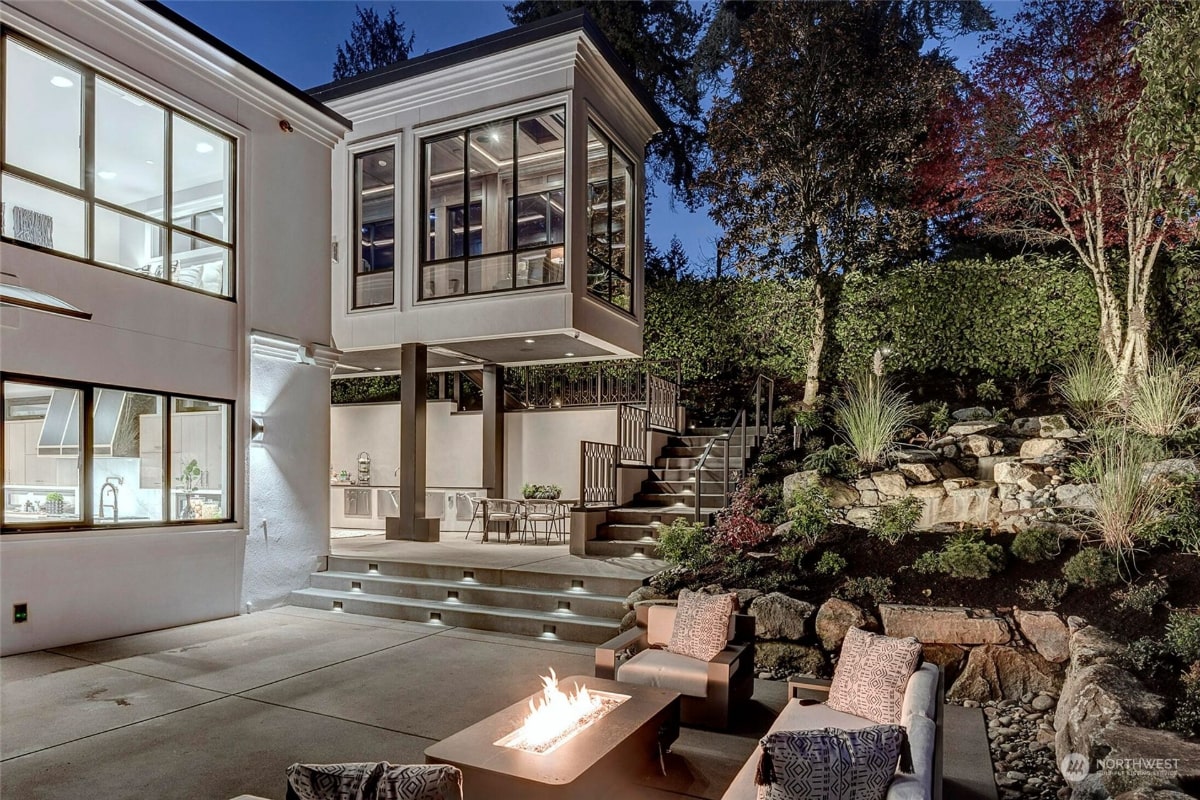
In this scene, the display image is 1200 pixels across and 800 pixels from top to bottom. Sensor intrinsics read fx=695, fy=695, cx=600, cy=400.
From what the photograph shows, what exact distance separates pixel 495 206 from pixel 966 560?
875 cm

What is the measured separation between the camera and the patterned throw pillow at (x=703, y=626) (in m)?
4.67

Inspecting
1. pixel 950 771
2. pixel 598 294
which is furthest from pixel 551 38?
pixel 950 771

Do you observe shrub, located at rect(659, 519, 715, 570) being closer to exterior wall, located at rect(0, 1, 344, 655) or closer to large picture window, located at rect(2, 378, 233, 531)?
exterior wall, located at rect(0, 1, 344, 655)

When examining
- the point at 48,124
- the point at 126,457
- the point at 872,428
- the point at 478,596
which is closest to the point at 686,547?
the point at 478,596

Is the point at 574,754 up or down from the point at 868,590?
down

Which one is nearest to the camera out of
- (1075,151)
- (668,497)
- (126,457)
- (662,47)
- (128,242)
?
(126,457)

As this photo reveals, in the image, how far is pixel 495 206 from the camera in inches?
452

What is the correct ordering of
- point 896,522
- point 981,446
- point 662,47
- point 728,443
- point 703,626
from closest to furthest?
point 703,626
point 896,522
point 981,446
point 728,443
point 662,47

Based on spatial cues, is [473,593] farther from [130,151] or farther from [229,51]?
[229,51]

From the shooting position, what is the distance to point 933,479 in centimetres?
764

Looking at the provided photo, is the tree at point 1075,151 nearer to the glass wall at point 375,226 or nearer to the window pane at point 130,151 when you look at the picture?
the glass wall at point 375,226

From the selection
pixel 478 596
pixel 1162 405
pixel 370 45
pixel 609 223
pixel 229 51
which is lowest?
pixel 478 596

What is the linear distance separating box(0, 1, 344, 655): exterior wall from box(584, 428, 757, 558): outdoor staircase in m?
3.82

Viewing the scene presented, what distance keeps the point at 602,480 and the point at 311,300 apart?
186 inches
